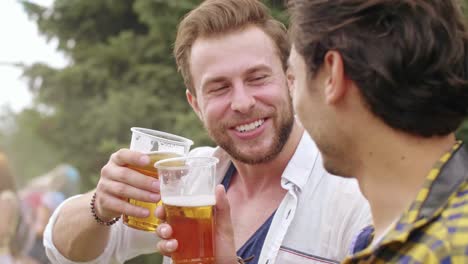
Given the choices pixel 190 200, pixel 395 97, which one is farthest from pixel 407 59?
pixel 190 200

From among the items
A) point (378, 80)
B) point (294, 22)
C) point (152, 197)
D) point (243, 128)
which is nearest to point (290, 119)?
point (243, 128)

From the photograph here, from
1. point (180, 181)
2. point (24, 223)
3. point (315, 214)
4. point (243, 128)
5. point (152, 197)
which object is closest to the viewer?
point (180, 181)

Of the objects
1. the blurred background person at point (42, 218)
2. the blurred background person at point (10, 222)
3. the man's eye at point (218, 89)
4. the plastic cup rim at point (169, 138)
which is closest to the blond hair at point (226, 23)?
the man's eye at point (218, 89)

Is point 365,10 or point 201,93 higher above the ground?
point 365,10

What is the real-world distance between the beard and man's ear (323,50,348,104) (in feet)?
3.26

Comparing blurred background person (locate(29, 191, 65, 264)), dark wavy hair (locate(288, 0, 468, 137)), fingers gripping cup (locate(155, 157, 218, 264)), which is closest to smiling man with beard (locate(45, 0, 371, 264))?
fingers gripping cup (locate(155, 157, 218, 264))

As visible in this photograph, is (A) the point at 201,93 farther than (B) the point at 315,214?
Yes

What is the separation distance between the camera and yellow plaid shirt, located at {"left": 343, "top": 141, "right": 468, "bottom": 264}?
140cm

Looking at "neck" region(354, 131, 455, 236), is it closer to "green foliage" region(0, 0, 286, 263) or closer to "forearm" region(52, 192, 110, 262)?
"forearm" region(52, 192, 110, 262)

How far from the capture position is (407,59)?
1.59 metres

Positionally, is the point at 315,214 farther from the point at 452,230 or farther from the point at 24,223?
the point at 24,223

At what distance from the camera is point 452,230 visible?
1.41 m

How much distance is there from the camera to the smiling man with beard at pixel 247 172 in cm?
243

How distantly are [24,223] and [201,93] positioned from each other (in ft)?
14.5
